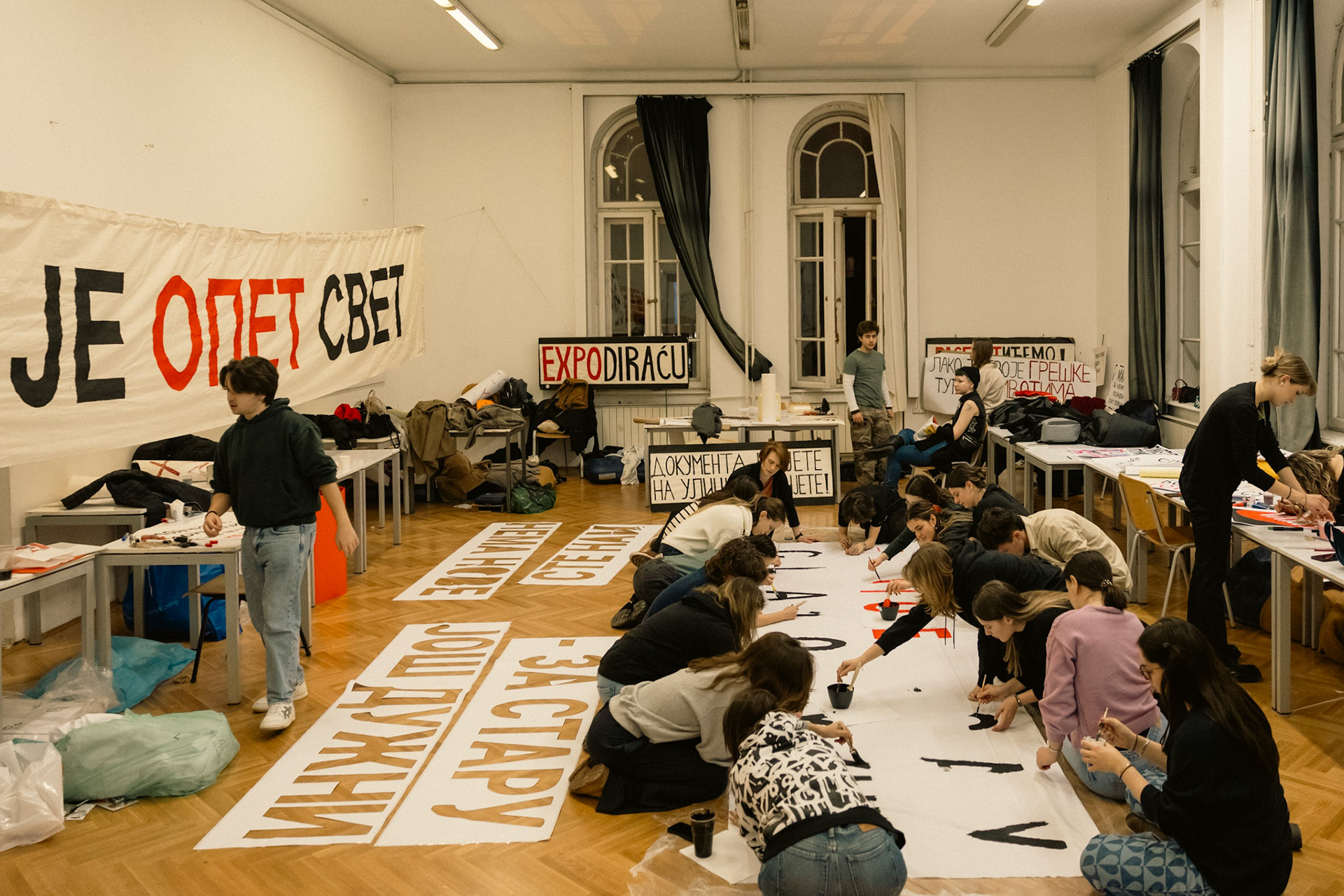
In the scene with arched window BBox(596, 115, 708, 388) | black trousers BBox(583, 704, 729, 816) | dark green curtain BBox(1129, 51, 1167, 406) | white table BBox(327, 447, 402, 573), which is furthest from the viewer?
arched window BBox(596, 115, 708, 388)

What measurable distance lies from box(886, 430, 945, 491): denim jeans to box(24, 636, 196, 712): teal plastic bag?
17.5ft

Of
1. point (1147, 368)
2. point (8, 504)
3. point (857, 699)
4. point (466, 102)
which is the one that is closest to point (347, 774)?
point (857, 699)

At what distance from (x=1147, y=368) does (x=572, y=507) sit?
17.5 feet

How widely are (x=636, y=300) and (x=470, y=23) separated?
370cm

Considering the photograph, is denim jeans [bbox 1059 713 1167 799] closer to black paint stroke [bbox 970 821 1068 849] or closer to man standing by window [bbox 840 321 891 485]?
black paint stroke [bbox 970 821 1068 849]

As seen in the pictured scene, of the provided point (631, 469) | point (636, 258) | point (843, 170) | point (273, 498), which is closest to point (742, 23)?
point (843, 170)

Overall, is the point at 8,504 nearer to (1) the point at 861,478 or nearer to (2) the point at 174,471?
(2) the point at 174,471

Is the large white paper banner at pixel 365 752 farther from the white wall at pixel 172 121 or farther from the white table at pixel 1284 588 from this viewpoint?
the white table at pixel 1284 588

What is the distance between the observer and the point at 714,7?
9.27 meters

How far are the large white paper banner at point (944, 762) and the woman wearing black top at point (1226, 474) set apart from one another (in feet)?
3.48

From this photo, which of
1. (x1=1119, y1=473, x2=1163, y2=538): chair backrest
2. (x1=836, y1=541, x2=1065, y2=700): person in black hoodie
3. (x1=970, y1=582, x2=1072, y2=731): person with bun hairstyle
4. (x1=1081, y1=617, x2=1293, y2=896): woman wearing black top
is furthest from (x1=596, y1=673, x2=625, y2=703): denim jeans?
(x1=1119, y1=473, x2=1163, y2=538): chair backrest

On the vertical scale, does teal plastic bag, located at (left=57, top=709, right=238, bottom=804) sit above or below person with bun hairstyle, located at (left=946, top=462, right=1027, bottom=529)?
below

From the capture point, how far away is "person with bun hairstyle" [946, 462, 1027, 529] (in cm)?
570

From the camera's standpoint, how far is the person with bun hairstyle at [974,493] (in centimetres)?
570
